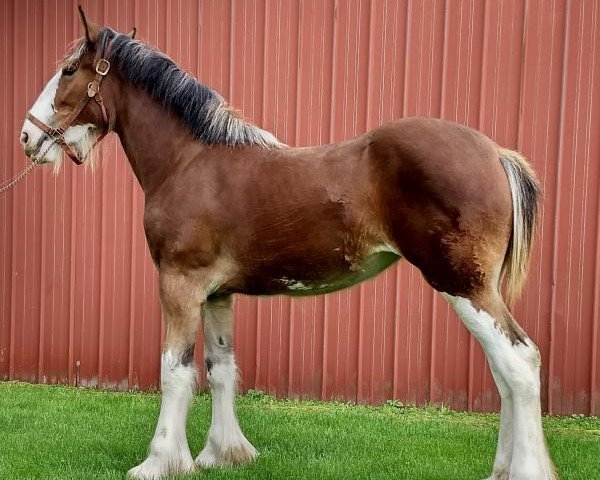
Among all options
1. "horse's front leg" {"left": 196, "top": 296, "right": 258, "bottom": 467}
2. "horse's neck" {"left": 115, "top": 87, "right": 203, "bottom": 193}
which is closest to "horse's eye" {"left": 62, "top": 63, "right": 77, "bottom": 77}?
"horse's neck" {"left": 115, "top": 87, "right": 203, "bottom": 193}

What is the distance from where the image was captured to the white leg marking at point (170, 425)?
306 centimetres

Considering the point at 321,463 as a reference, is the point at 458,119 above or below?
above

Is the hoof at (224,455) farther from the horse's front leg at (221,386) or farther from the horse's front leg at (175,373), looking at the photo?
the horse's front leg at (175,373)

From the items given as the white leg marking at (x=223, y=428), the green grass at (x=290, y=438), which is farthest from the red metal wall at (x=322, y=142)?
the white leg marking at (x=223, y=428)

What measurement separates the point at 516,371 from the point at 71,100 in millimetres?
2465

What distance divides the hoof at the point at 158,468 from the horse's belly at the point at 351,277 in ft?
3.13

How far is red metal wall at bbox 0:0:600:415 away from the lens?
178 inches

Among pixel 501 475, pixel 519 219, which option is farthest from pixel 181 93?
pixel 501 475

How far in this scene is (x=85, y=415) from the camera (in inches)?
175

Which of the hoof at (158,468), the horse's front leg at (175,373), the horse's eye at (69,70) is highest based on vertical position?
the horse's eye at (69,70)

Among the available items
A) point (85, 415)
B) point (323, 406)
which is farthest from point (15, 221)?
point (323, 406)

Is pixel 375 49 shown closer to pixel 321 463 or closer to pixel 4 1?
pixel 321 463

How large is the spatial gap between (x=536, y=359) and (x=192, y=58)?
376 centimetres

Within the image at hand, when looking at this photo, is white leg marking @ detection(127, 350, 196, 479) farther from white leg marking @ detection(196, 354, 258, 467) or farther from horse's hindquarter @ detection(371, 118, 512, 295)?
horse's hindquarter @ detection(371, 118, 512, 295)
